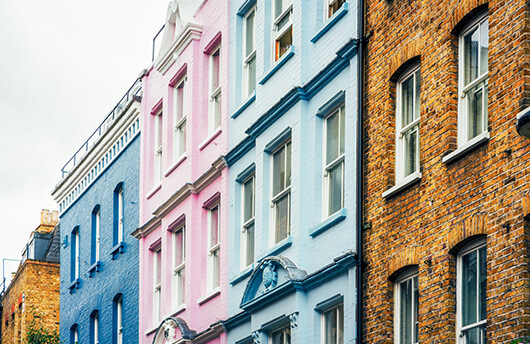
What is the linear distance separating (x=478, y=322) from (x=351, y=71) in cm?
628

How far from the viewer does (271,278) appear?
23.4 meters

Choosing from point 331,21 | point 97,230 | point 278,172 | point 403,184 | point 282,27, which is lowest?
point 403,184

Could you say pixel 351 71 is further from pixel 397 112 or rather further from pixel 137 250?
pixel 137 250

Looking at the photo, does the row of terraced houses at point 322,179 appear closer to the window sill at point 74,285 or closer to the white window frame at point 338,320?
the white window frame at point 338,320

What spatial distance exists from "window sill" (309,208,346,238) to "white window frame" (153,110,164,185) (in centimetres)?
1098

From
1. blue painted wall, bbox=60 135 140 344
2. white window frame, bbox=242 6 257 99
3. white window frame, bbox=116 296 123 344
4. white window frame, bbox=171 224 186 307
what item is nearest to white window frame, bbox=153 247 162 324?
blue painted wall, bbox=60 135 140 344

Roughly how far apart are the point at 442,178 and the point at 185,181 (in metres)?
12.9

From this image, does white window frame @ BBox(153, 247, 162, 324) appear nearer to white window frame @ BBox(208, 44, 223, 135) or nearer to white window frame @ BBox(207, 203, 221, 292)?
white window frame @ BBox(207, 203, 221, 292)

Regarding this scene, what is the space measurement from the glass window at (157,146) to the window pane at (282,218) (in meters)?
8.54

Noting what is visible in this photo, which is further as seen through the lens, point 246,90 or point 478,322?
point 246,90

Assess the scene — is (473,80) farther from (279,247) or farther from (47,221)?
(47,221)

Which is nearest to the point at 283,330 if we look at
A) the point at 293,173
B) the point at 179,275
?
the point at 293,173

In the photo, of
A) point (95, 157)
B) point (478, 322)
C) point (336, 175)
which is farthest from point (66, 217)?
point (478, 322)

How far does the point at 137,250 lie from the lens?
33.4 m
